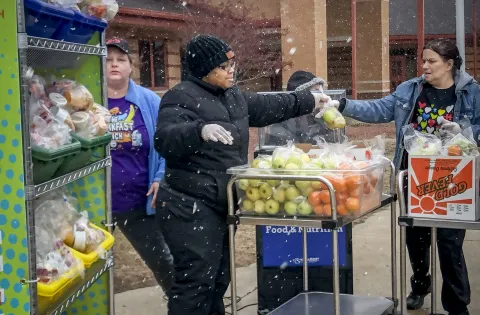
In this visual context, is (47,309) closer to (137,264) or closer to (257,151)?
(257,151)

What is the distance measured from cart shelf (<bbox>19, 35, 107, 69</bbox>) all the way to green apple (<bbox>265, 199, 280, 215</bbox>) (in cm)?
119

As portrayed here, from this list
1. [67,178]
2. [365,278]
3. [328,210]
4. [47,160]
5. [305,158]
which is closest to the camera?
[47,160]

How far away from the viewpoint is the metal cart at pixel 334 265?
3406mm

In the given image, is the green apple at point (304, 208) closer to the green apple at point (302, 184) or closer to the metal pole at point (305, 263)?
the green apple at point (302, 184)

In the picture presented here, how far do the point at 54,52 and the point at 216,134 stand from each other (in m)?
0.88

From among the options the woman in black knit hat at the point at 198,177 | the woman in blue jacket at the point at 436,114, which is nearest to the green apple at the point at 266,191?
the woman in black knit hat at the point at 198,177

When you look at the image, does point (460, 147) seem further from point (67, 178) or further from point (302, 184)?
point (67, 178)

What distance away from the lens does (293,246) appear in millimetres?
4699

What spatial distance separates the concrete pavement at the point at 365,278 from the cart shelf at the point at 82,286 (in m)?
1.41

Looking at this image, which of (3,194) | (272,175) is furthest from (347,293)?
(3,194)

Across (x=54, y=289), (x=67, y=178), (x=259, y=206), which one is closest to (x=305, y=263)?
(x=259, y=206)

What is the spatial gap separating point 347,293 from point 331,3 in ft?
64.3

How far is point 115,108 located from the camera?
14.9ft

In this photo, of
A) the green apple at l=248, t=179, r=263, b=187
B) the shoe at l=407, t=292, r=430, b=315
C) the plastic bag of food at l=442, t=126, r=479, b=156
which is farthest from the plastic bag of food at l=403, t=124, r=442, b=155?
the shoe at l=407, t=292, r=430, b=315
